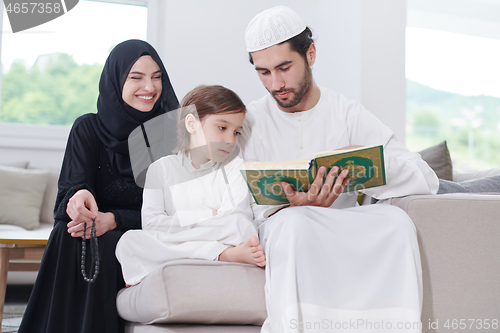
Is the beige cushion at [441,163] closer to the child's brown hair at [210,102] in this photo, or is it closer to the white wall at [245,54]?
the white wall at [245,54]

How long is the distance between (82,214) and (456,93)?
189 inches

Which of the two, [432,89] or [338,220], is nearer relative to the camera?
[338,220]

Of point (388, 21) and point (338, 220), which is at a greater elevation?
point (388, 21)

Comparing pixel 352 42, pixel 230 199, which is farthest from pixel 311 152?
pixel 352 42

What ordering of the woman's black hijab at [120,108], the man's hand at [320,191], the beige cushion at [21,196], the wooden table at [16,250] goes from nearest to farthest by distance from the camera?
1. the man's hand at [320,191]
2. the woman's black hijab at [120,108]
3. the wooden table at [16,250]
4. the beige cushion at [21,196]

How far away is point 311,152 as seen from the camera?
1.75m

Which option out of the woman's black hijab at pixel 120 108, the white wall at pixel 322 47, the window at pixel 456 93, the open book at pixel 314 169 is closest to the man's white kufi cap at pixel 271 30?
the woman's black hijab at pixel 120 108

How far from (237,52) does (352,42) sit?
0.96 metres

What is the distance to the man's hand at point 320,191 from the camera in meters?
1.31

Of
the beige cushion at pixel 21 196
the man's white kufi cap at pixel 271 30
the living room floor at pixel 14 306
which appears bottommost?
the living room floor at pixel 14 306

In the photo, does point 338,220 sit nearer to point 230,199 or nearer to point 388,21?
point 230,199

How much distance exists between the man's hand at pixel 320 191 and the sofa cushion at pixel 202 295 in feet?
0.94

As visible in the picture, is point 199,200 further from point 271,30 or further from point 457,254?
point 457,254

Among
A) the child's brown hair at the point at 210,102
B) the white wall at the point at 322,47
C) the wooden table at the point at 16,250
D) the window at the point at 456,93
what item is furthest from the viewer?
the window at the point at 456,93
